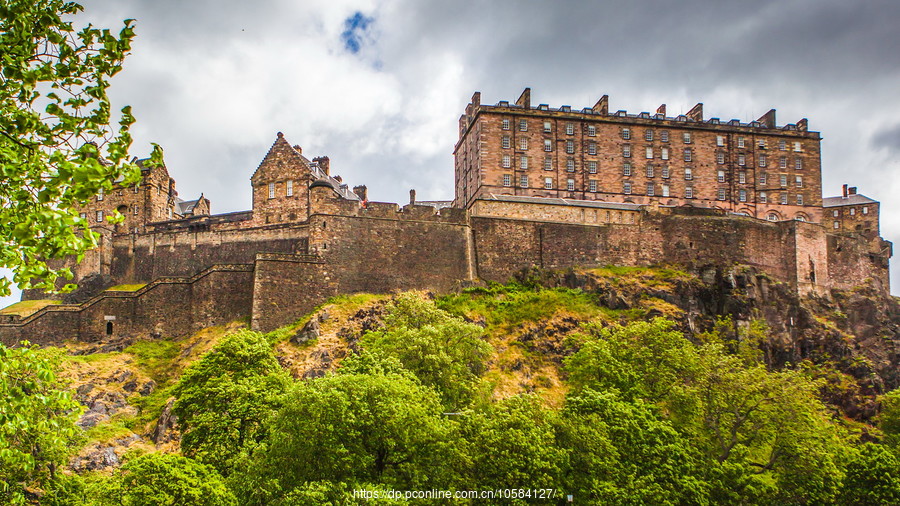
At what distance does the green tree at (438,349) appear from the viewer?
96.7ft

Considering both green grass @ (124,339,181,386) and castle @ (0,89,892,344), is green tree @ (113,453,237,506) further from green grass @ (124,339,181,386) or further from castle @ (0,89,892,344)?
castle @ (0,89,892,344)

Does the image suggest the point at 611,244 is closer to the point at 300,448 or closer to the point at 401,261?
the point at 401,261

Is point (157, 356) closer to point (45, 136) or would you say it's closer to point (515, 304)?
point (515, 304)

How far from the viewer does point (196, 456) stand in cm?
2508

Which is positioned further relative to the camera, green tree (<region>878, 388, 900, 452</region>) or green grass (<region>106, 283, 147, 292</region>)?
green grass (<region>106, 283, 147, 292</region>)

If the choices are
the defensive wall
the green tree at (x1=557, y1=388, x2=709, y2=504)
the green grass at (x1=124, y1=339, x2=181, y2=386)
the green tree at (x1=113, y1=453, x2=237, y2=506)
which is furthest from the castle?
the green tree at (x1=557, y1=388, x2=709, y2=504)

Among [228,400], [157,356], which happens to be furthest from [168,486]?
[157,356]

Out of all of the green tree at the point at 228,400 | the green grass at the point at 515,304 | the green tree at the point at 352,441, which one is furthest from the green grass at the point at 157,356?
the green tree at the point at 352,441

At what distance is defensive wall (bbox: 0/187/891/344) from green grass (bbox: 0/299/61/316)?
7.07 ft

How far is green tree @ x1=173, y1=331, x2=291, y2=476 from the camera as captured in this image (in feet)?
83.3

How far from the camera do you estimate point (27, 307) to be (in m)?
46.0

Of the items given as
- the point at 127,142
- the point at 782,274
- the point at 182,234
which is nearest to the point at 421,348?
the point at 127,142

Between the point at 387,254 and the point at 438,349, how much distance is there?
51.9ft

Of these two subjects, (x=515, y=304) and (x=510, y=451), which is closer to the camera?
(x=510, y=451)
